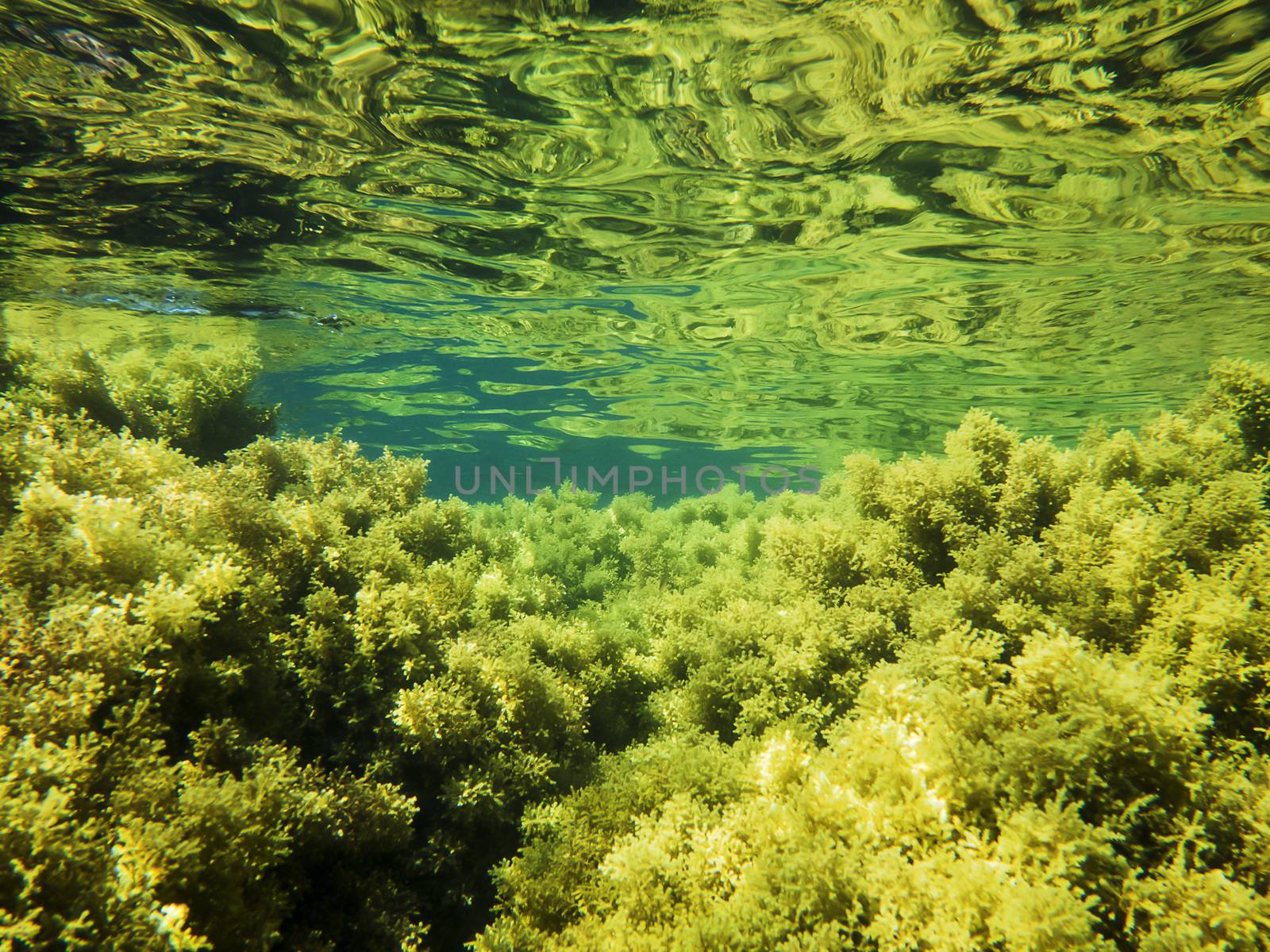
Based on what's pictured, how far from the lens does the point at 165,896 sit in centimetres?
305

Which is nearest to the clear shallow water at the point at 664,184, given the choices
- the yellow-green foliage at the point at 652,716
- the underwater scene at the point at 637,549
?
the underwater scene at the point at 637,549

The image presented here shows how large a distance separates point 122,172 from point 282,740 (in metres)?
10.2

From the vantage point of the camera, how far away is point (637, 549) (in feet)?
29.7

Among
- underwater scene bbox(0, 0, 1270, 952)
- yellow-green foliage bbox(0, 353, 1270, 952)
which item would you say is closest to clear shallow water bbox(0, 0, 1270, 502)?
underwater scene bbox(0, 0, 1270, 952)

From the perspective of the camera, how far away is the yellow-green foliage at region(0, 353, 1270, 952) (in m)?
3.02

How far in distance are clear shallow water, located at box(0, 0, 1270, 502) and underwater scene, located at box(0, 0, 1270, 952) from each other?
90 millimetres

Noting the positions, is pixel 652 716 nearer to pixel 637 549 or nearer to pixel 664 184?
pixel 637 549

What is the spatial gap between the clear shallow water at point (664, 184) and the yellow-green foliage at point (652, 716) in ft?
13.3

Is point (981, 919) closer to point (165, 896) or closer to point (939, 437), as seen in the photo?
point (165, 896)

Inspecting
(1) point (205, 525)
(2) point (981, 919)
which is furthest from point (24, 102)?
(2) point (981, 919)

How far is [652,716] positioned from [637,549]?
3.40m

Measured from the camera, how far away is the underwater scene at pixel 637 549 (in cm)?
323

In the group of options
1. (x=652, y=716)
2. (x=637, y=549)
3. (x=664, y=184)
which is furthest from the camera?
(x=664, y=184)

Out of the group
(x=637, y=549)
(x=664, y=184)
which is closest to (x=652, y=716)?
(x=637, y=549)
